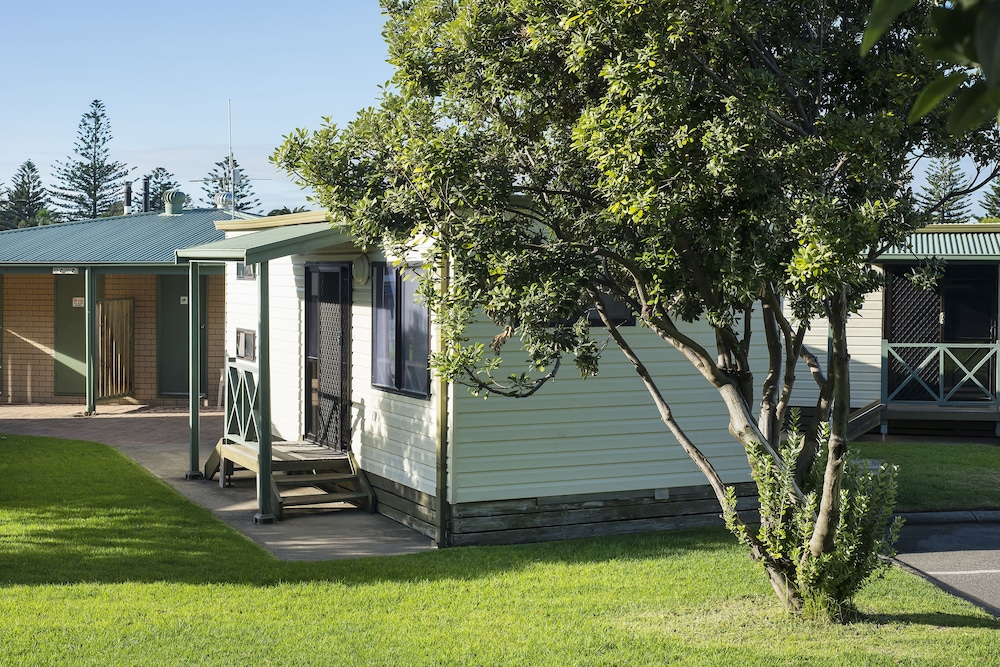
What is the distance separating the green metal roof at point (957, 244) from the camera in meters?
17.1

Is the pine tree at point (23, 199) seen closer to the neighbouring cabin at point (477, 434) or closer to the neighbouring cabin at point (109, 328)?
the neighbouring cabin at point (109, 328)

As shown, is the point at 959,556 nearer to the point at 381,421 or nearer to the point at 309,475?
the point at 381,421

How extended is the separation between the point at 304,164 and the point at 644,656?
4.07m

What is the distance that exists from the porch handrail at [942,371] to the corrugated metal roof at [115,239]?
40.8ft

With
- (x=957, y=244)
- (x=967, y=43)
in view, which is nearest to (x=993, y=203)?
(x=957, y=244)

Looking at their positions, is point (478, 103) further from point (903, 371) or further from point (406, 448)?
point (903, 371)

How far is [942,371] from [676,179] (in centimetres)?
1257

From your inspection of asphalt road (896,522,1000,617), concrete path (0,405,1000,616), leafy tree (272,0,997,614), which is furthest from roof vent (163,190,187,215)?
asphalt road (896,522,1000,617)

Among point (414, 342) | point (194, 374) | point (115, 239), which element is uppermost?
point (115, 239)

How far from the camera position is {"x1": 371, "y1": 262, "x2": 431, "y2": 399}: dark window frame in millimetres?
10312

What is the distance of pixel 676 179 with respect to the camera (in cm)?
615

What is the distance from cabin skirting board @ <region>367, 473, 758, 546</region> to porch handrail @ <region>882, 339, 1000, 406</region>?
24.0ft

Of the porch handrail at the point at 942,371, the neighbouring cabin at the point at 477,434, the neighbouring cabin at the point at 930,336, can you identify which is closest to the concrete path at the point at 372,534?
the neighbouring cabin at the point at 477,434

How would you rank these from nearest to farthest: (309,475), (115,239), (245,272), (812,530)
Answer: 1. (812,530)
2. (309,475)
3. (245,272)
4. (115,239)
